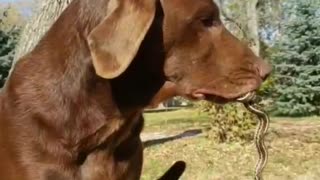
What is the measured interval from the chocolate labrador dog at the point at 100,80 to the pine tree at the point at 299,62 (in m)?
18.0

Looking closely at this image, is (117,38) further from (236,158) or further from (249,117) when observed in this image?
(249,117)

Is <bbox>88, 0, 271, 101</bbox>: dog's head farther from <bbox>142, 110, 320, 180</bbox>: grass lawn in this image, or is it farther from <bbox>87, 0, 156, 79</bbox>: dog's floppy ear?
<bbox>142, 110, 320, 180</bbox>: grass lawn

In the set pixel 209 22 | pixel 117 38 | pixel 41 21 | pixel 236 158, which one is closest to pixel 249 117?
pixel 236 158

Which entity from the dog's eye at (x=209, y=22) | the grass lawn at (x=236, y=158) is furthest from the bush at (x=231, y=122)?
the dog's eye at (x=209, y=22)

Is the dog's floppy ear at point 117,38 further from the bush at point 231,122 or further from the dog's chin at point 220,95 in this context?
the bush at point 231,122

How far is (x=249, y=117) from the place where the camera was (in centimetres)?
1182

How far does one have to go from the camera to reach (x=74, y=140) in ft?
11.0

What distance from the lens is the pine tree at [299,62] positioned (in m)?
21.3

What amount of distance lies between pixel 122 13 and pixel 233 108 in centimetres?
878

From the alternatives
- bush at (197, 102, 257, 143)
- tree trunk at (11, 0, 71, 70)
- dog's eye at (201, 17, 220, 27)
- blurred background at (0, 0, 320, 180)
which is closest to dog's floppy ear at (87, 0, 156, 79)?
dog's eye at (201, 17, 220, 27)

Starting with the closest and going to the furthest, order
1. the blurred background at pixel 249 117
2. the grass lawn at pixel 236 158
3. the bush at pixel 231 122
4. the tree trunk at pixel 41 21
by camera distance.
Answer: the tree trunk at pixel 41 21
the blurred background at pixel 249 117
the grass lawn at pixel 236 158
the bush at pixel 231 122

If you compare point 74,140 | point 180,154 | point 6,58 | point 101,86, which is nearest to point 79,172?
point 74,140

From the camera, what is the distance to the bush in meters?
11.8

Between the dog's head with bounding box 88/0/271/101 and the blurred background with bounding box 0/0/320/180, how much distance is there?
1.79 ft
